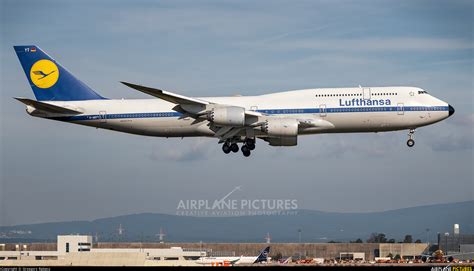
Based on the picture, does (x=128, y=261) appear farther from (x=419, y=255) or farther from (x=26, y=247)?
(x=419, y=255)

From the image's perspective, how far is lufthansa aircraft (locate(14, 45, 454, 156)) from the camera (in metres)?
56.9

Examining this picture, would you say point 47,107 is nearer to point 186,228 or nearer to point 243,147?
point 243,147

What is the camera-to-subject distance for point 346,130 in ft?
190

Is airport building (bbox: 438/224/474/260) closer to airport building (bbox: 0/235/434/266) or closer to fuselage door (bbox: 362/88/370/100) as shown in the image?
airport building (bbox: 0/235/434/266)

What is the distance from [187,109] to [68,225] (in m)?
83.5

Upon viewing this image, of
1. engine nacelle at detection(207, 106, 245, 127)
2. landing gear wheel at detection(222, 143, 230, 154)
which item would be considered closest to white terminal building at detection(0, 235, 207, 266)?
landing gear wheel at detection(222, 143, 230, 154)

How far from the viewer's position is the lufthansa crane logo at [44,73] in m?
64.9

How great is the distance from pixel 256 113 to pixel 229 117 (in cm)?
211

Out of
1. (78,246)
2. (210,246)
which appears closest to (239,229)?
(210,246)

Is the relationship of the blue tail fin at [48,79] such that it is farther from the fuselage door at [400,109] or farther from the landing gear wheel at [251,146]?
the fuselage door at [400,109]

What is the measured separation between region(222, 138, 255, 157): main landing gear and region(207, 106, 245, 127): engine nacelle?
365 cm

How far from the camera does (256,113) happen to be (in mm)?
57656

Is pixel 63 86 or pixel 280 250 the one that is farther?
pixel 280 250

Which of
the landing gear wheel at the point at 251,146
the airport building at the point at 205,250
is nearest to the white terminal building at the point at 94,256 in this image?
the airport building at the point at 205,250
